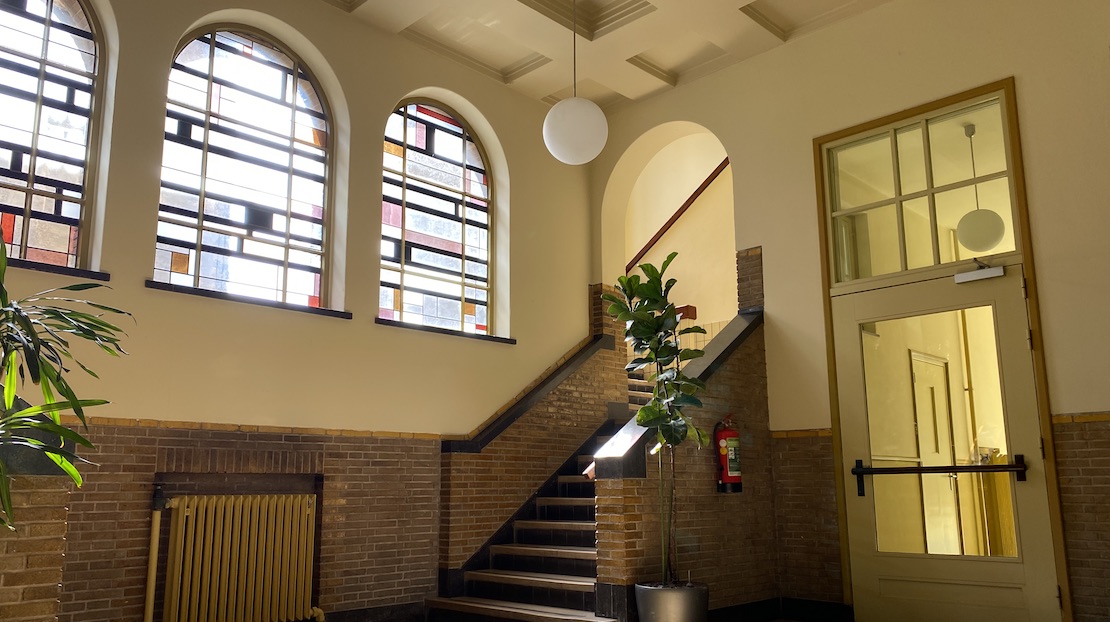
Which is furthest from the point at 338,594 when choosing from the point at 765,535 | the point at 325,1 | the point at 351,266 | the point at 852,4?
the point at 852,4

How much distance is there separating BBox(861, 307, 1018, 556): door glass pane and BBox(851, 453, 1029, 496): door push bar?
1.1 inches

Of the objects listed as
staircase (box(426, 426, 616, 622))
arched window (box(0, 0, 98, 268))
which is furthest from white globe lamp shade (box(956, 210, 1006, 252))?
arched window (box(0, 0, 98, 268))

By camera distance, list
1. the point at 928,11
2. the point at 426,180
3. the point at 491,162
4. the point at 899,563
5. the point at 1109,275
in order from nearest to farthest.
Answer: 1. the point at 1109,275
2. the point at 899,563
3. the point at 928,11
4. the point at 426,180
5. the point at 491,162

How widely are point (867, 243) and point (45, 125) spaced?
5493mm

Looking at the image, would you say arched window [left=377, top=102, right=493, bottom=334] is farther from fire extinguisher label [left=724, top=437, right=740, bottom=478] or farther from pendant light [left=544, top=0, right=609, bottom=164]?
fire extinguisher label [left=724, top=437, right=740, bottom=478]

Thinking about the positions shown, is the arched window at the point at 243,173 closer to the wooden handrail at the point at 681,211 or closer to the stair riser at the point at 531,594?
the stair riser at the point at 531,594

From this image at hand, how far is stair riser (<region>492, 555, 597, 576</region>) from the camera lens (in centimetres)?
602

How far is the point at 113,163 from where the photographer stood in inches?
207

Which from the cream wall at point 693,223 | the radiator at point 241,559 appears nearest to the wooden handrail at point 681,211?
the cream wall at point 693,223

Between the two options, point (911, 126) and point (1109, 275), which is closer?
point (1109, 275)

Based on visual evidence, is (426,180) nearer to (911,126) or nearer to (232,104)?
(232,104)

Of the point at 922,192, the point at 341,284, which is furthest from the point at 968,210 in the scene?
the point at 341,284

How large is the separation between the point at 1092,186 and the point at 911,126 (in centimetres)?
129

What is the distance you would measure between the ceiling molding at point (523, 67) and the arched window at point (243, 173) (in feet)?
6.03
